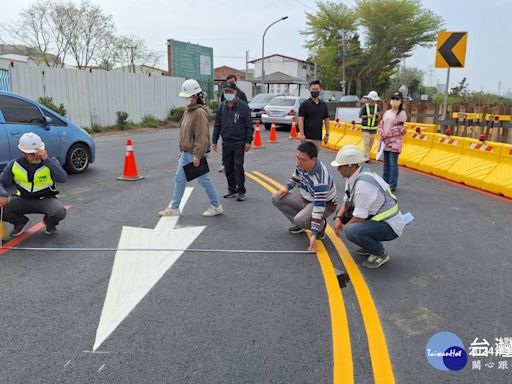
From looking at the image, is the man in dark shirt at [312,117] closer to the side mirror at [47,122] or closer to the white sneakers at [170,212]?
the white sneakers at [170,212]

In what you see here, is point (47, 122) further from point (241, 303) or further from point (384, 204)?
point (384, 204)

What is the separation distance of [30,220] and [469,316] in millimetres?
5378

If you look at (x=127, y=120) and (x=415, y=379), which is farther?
(x=127, y=120)

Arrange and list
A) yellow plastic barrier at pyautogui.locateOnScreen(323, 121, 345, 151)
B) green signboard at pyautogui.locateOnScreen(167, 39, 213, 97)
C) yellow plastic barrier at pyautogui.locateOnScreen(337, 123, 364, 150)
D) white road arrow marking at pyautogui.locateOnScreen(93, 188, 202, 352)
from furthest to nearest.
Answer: green signboard at pyautogui.locateOnScreen(167, 39, 213, 97)
yellow plastic barrier at pyautogui.locateOnScreen(323, 121, 345, 151)
yellow plastic barrier at pyautogui.locateOnScreen(337, 123, 364, 150)
white road arrow marking at pyautogui.locateOnScreen(93, 188, 202, 352)

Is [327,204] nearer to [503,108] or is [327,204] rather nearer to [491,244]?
[491,244]

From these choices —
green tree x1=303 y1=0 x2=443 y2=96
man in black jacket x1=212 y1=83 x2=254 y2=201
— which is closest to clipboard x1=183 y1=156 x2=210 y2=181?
man in black jacket x1=212 y1=83 x2=254 y2=201

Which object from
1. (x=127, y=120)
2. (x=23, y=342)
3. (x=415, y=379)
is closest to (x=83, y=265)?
(x=23, y=342)

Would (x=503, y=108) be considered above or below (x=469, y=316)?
above

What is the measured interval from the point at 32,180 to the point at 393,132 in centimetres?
578

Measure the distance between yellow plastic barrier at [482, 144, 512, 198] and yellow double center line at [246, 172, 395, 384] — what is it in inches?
178

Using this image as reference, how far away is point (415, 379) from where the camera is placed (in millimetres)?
2812

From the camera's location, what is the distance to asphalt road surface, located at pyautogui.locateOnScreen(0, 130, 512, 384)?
2920 millimetres

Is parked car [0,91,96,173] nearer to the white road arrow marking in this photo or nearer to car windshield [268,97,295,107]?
the white road arrow marking

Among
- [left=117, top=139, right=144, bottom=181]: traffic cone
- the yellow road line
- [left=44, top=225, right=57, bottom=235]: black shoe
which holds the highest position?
[left=117, top=139, right=144, bottom=181]: traffic cone
